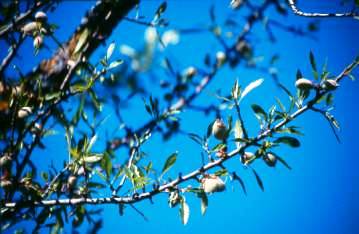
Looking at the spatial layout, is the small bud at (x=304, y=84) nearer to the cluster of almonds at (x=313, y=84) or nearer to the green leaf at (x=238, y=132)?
the cluster of almonds at (x=313, y=84)

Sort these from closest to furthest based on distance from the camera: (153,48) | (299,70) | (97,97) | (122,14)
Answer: (153,48) < (299,70) < (97,97) < (122,14)

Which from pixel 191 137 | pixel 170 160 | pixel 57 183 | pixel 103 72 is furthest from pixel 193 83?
pixel 57 183

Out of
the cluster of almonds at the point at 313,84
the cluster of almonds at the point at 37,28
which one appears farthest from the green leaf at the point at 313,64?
the cluster of almonds at the point at 37,28

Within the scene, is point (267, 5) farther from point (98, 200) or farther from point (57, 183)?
point (57, 183)

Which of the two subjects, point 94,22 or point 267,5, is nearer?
point 267,5

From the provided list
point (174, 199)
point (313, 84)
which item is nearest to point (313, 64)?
point (313, 84)

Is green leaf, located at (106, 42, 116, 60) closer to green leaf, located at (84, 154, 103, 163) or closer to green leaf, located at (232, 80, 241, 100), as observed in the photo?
green leaf, located at (84, 154, 103, 163)
